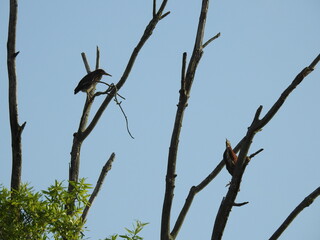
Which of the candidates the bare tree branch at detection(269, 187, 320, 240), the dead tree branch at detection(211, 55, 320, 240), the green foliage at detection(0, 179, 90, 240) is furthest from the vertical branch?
the bare tree branch at detection(269, 187, 320, 240)

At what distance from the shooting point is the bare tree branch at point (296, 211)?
483cm

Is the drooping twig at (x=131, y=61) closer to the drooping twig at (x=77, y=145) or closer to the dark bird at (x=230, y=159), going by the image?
the drooping twig at (x=77, y=145)

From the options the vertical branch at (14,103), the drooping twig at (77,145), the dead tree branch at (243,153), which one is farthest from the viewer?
the drooping twig at (77,145)

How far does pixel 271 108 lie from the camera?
16.3ft

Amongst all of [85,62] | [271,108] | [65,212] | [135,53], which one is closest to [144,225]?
[65,212]

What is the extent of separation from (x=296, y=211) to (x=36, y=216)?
2.47 metres

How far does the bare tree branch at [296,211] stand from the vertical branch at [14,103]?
2966mm

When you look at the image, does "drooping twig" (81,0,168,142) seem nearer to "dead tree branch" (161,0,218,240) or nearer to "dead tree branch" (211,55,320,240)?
"dead tree branch" (161,0,218,240)

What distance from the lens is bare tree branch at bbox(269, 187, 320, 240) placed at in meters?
4.83

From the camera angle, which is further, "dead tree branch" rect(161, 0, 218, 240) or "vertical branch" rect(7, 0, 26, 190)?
"vertical branch" rect(7, 0, 26, 190)

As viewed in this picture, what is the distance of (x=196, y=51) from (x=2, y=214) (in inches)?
102

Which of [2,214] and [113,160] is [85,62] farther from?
[2,214]

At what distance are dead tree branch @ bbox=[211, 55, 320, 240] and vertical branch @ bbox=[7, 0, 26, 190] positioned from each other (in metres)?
2.47

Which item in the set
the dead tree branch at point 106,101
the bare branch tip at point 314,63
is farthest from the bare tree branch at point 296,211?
the dead tree branch at point 106,101
